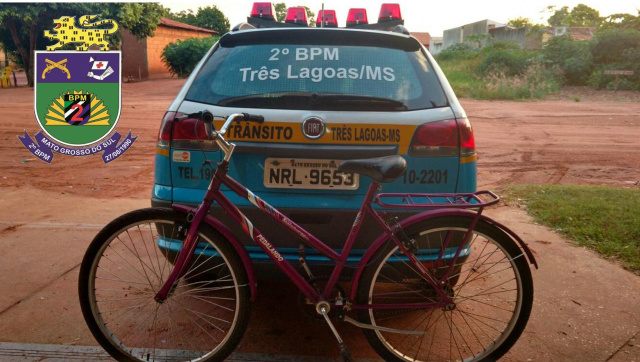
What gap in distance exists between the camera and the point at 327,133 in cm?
280

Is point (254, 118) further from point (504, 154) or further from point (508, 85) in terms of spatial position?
point (508, 85)

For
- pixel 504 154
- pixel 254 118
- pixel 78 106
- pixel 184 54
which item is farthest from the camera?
pixel 184 54

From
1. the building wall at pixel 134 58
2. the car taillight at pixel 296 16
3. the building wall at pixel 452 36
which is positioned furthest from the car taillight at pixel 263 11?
the building wall at pixel 452 36

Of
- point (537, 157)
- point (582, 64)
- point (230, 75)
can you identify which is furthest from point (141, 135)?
point (582, 64)

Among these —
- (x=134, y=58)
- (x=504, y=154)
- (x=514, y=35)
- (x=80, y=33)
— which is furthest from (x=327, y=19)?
(x=514, y=35)

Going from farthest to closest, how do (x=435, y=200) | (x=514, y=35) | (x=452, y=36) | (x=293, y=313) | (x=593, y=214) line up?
(x=452, y=36) → (x=514, y=35) → (x=593, y=214) → (x=293, y=313) → (x=435, y=200)

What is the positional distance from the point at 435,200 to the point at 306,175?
2.26ft

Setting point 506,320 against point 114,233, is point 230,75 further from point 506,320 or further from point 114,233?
point 506,320

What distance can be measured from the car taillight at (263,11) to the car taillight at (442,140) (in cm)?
234

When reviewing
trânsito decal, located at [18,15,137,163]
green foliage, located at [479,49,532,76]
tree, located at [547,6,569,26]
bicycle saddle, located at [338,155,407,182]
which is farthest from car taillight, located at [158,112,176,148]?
tree, located at [547,6,569,26]

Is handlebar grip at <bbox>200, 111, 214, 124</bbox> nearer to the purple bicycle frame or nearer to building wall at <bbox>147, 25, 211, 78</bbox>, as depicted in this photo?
the purple bicycle frame

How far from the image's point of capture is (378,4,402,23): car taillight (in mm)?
4526

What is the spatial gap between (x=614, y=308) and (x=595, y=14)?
7578 centimetres

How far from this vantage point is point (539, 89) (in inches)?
896
